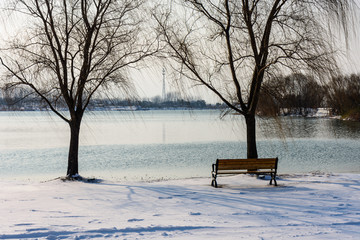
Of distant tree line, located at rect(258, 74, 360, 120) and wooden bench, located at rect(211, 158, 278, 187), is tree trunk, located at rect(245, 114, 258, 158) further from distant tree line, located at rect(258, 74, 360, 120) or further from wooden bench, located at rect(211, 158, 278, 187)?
wooden bench, located at rect(211, 158, 278, 187)

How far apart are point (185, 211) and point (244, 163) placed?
3.08 metres

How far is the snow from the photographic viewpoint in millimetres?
4977

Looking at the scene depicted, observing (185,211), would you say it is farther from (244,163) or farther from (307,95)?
(307,95)

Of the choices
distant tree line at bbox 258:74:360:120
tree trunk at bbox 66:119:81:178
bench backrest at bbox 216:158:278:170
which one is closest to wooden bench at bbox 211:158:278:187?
bench backrest at bbox 216:158:278:170

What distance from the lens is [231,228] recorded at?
5184mm

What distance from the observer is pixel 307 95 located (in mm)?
9367

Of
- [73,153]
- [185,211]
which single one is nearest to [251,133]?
[185,211]

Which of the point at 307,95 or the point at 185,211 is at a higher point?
the point at 307,95

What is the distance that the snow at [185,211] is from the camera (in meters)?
4.98

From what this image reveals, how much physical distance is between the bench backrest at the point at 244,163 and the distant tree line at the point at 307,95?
5.88 ft

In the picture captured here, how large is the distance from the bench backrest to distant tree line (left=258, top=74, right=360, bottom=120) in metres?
1.79

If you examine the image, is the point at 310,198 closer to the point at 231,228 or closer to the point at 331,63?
the point at 231,228

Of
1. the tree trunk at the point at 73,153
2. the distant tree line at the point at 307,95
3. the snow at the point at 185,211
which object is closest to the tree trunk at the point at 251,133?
the distant tree line at the point at 307,95

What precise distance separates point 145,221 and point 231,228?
1357 mm
